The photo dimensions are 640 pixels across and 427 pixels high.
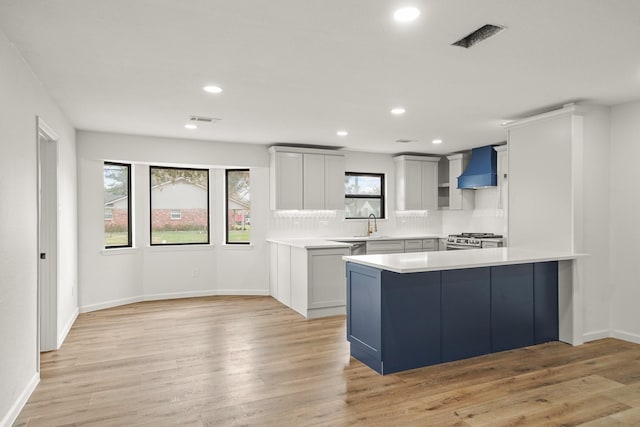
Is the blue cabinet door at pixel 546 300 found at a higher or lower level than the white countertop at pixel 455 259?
lower

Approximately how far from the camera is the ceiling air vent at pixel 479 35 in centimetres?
251

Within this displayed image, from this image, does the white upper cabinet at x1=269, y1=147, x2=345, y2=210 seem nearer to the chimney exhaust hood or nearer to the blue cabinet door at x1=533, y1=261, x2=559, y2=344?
the chimney exhaust hood

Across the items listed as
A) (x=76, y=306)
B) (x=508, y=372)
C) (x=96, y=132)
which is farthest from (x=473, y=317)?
(x=96, y=132)

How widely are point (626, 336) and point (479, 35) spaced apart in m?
3.70

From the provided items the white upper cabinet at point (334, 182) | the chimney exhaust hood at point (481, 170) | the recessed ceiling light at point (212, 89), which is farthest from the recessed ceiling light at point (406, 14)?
the chimney exhaust hood at point (481, 170)

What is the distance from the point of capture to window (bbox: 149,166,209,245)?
6.56 metres

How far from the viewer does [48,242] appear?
4.12 metres

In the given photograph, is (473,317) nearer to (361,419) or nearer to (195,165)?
(361,419)

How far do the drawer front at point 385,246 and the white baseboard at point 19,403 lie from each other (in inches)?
184

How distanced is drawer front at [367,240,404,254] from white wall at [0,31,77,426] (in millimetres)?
4657

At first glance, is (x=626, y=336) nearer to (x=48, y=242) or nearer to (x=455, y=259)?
(x=455, y=259)

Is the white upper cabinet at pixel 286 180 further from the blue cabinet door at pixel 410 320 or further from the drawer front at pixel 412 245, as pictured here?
the blue cabinet door at pixel 410 320

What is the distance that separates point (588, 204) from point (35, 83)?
5289 millimetres

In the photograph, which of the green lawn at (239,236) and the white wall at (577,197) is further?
the green lawn at (239,236)
